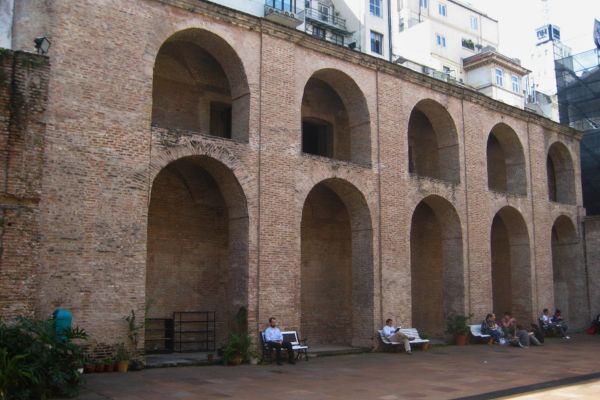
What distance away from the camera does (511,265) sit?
23.6 metres

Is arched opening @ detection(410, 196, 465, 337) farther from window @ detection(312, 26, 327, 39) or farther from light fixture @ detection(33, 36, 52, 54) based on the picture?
window @ detection(312, 26, 327, 39)

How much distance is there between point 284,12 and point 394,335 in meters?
23.2

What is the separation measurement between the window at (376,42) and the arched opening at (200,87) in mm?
24809

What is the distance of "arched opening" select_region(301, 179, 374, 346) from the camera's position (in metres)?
Result: 17.7

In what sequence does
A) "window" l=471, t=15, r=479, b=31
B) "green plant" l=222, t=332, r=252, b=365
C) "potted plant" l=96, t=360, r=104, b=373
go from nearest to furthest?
"potted plant" l=96, t=360, r=104, b=373, "green plant" l=222, t=332, r=252, b=365, "window" l=471, t=15, r=479, b=31

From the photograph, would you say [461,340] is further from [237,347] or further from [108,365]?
[108,365]

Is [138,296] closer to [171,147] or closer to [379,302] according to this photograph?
[171,147]

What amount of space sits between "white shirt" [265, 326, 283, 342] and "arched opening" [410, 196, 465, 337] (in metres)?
8.08

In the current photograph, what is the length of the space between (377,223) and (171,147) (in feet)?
22.6

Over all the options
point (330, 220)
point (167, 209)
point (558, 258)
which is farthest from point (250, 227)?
point (558, 258)

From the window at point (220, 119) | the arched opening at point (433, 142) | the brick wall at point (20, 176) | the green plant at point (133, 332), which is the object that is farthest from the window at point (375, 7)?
the green plant at point (133, 332)

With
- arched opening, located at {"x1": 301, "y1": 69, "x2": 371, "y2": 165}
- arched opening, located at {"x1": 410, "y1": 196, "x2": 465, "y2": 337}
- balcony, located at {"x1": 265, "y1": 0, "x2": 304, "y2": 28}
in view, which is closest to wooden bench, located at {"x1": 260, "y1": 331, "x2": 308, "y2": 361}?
arched opening, located at {"x1": 301, "y1": 69, "x2": 371, "y2": 165}

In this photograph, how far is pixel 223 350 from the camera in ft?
46.1

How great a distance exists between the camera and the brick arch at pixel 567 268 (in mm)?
25969
